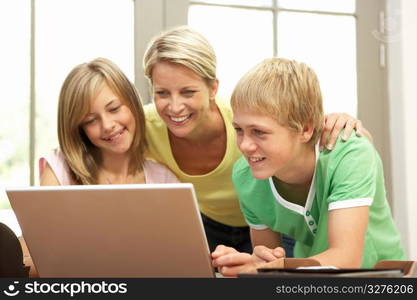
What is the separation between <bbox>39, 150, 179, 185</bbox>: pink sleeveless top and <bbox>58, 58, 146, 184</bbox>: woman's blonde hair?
0.02m

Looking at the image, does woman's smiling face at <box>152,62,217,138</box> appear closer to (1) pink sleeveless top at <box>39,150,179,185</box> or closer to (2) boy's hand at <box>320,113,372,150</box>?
(1) pink sleeveless top at <box>39,150,179,185</box>

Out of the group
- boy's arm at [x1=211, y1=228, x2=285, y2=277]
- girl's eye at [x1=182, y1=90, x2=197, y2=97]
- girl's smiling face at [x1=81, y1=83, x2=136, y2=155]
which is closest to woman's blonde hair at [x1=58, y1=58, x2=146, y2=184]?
girl's smiling face at [x1=81, y1=83, x2=136, y2=155]

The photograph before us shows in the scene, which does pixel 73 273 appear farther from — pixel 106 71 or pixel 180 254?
pixel 106 71

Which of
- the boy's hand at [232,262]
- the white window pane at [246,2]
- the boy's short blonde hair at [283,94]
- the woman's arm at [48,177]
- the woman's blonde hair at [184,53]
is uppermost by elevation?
the white window pane at [246,2]

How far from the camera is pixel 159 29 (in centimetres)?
207

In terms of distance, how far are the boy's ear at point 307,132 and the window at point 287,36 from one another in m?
0.80

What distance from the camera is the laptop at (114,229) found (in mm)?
937

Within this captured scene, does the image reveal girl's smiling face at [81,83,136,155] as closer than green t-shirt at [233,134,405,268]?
No

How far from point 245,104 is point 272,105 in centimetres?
6

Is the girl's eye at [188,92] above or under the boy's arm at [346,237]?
above

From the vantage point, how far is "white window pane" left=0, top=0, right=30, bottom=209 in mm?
2029

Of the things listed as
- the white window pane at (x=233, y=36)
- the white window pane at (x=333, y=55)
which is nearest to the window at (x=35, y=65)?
the white window pane at (x=233, y=36)

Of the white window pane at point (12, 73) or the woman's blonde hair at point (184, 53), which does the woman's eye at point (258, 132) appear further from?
the white window pane at point (12, 73)

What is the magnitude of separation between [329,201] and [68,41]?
1159 millimetres
